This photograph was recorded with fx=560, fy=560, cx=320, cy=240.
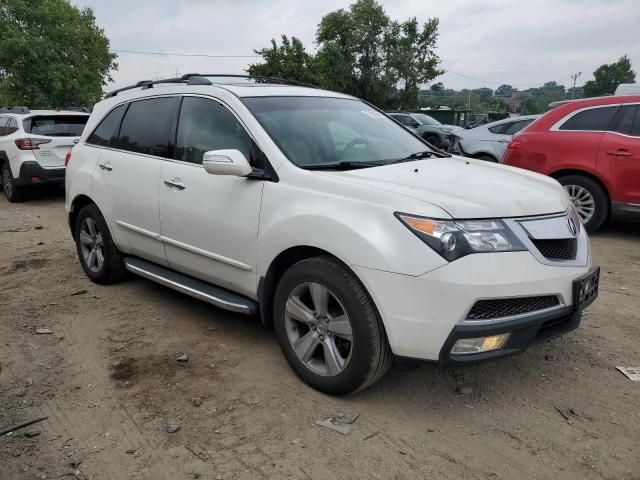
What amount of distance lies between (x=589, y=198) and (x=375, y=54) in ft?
131

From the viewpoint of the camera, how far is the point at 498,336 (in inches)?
106

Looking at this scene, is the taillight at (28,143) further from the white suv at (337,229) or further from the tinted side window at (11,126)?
the white suv at (337,229)

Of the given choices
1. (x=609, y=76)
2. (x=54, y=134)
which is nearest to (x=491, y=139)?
(x=54, y=134)

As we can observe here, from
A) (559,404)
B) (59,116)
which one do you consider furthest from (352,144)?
(59,116)

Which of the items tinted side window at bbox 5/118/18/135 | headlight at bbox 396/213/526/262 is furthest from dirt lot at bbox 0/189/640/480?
tinted side window at bbox 5/118/18/135

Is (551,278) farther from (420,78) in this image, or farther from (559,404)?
(420,78)

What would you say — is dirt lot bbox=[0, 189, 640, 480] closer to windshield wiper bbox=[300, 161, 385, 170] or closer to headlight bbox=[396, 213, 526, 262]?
headlight bbox=[396, 213, 526, 262]

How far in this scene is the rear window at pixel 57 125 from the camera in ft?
32.3

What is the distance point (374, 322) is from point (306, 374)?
0.65 metres

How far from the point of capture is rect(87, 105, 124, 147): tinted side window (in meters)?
4.86

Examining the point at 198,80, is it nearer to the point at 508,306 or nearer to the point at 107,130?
the point at 107,130

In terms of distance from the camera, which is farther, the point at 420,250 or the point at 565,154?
the point at 565,154

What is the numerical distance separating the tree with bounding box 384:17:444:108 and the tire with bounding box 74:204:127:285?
136 ft

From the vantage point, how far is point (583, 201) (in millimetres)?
6809
